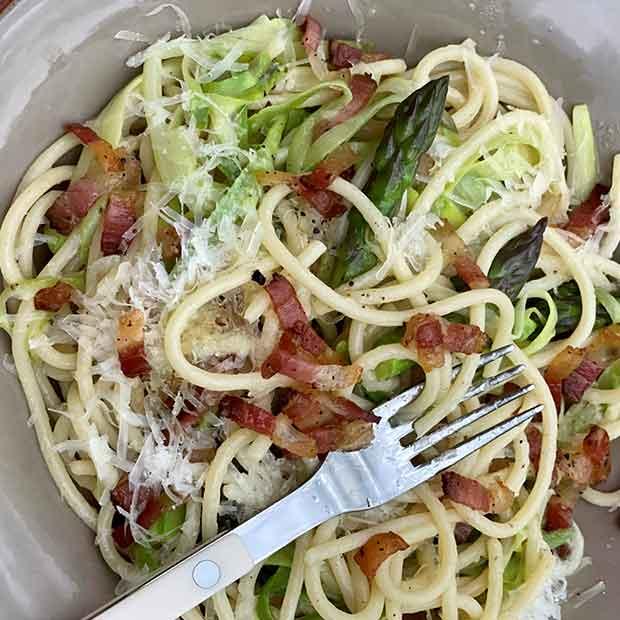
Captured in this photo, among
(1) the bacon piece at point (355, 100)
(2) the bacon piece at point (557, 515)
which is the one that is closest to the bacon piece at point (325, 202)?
(1) the bacon piece at point (355, 100)

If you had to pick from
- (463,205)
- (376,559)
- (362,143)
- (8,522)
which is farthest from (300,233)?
(8,522)

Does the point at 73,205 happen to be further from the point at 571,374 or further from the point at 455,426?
the point at 571,374

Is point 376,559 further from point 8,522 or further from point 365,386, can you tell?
point 8,522

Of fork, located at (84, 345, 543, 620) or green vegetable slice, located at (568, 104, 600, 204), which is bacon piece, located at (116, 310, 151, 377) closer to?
fork, located at (84, 345, 543, 620)

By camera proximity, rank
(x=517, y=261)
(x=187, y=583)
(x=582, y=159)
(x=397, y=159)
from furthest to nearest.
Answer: (x=582, y=159), (x=517, y=261), (x=397, y=159), (x=187, y=583)

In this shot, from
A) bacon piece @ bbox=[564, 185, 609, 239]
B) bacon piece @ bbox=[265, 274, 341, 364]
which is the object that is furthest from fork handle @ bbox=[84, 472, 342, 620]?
bacon piece @ bbox=[564, 185, 609, 239]

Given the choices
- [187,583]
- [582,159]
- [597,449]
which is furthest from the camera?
[582,159]

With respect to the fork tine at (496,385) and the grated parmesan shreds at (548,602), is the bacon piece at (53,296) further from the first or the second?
the grated parmesan shreds at (548,602)

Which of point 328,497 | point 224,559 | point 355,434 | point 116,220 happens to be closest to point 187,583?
point 224,559
